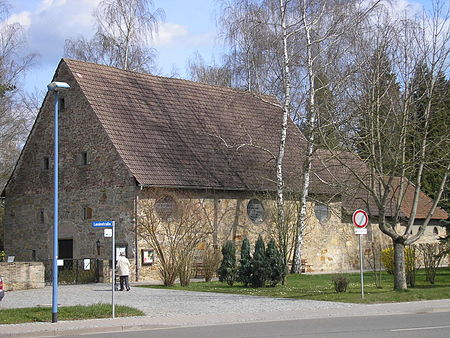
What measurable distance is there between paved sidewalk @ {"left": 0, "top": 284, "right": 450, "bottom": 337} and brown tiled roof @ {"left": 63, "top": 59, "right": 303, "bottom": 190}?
782cm

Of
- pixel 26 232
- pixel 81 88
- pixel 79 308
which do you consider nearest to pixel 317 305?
pixel 79 308

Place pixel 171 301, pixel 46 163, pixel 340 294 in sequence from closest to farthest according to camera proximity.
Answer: pixel 171 301 < pixel 340 294 < pixel 46 163

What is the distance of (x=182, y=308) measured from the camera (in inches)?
808

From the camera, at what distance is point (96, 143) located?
3325 centimetres

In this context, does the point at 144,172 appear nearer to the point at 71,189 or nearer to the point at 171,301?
the point at 71,189

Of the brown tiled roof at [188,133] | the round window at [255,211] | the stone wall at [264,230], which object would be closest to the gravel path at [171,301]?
the stone wall at [264,230]

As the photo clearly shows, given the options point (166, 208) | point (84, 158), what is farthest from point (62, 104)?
point (166, 208)

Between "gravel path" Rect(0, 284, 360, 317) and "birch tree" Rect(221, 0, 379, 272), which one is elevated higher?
"birch tree" Rect(221, 0, 379, 272)

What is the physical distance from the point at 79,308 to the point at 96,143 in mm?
15188

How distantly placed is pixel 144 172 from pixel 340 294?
37.7 feet

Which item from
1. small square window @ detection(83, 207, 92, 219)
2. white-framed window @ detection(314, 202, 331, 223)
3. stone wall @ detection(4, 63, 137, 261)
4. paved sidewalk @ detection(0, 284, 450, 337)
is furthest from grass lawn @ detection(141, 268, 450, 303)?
white-framed window @ detection(314, 202, 331, 223)

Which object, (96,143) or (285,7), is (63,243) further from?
(285,7)

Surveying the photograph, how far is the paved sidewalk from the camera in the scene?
651 inches

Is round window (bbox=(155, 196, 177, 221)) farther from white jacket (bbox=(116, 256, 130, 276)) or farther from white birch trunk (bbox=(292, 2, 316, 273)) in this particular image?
white birch trunk (bbox=(292, 2, 316, 273))
